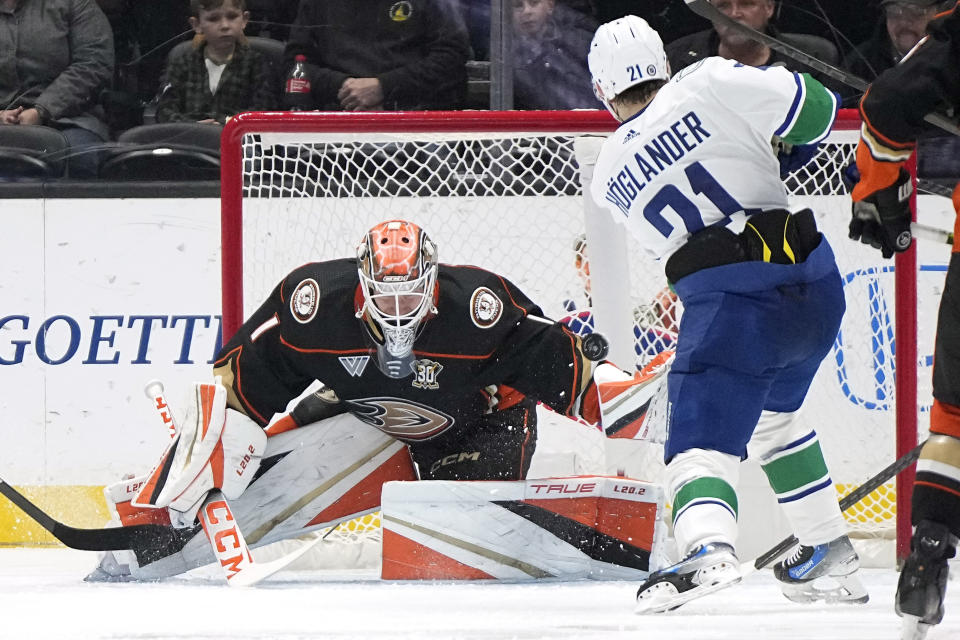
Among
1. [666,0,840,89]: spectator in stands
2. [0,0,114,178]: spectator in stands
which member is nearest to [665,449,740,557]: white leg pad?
[666,0,840,89]: spectator in stands

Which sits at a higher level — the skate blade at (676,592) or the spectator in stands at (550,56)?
the spectator in stands at (550,56)

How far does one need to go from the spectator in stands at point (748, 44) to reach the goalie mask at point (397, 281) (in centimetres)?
137

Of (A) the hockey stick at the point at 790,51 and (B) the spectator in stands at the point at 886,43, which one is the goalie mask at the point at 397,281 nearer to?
(A) the hockey stick at the point at 790,51

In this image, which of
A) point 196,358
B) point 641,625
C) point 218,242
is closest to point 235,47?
point 218,242

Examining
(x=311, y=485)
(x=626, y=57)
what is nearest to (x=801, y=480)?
(x=626, y=57)

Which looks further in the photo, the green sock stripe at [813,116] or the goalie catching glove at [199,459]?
the goalie catching glove at [199,459]

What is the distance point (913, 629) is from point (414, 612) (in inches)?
35.9

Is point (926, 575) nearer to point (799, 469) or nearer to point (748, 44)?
point (799, 469)

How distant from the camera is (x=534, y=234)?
3518 millimetres

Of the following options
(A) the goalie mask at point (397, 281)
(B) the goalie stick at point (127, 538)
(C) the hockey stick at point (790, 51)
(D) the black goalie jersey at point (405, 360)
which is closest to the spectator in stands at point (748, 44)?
(C) the hockey stick at point (790, 51)

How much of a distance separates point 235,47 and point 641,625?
2.72 meters

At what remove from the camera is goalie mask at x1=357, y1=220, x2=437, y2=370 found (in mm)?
2781

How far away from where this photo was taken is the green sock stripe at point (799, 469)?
2.45 metres

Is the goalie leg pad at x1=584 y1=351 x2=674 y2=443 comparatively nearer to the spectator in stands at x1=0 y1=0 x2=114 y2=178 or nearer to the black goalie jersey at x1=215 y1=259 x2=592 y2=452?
the black goalie jersey at x1=215 y1=259 x2=592 y2=452
